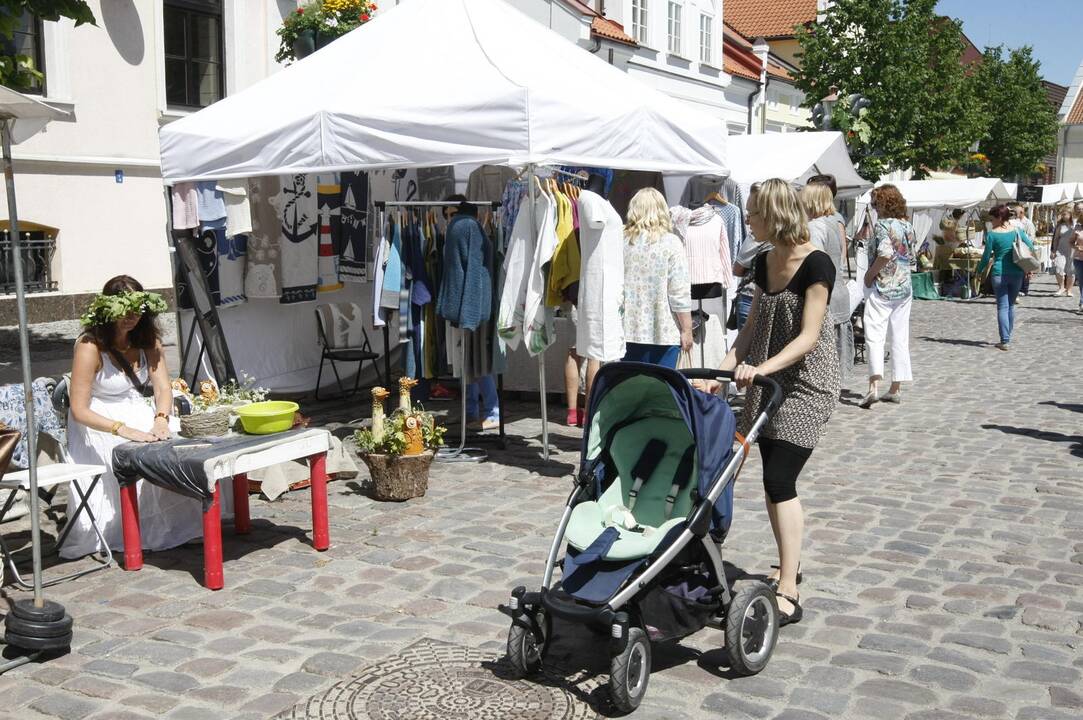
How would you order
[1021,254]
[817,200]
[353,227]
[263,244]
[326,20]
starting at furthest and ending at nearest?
[1021,254], [326,20], [353,227], [263,244], [817,200]

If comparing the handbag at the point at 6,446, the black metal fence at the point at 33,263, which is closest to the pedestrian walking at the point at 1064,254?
the black metal fence at the point at 33,263

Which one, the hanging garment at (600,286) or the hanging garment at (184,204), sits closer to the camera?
the hanging garment at (600,286)

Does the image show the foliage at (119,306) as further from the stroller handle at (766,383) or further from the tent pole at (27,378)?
the stroller handle at (766,383)

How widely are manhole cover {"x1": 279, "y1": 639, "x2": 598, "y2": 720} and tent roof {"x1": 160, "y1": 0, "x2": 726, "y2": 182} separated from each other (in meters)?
3.66

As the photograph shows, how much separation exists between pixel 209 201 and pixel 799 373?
5.72 meters

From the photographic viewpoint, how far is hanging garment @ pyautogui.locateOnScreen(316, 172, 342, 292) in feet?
34.8

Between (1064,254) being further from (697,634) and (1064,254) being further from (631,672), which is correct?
(631,672)

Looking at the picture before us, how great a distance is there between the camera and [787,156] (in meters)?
13.8

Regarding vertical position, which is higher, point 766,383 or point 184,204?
point 184,204

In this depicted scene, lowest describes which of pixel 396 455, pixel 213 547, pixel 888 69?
pixel 213 547

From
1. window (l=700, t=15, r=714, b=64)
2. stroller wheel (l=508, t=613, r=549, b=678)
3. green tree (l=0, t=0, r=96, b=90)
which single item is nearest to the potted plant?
stroller wheel (l=508, t=613, r=549, b=678)

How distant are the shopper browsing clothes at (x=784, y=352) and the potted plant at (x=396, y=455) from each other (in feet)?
8.70

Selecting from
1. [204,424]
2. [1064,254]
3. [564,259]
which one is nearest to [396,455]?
[204,424]

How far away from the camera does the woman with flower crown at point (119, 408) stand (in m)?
5.84
